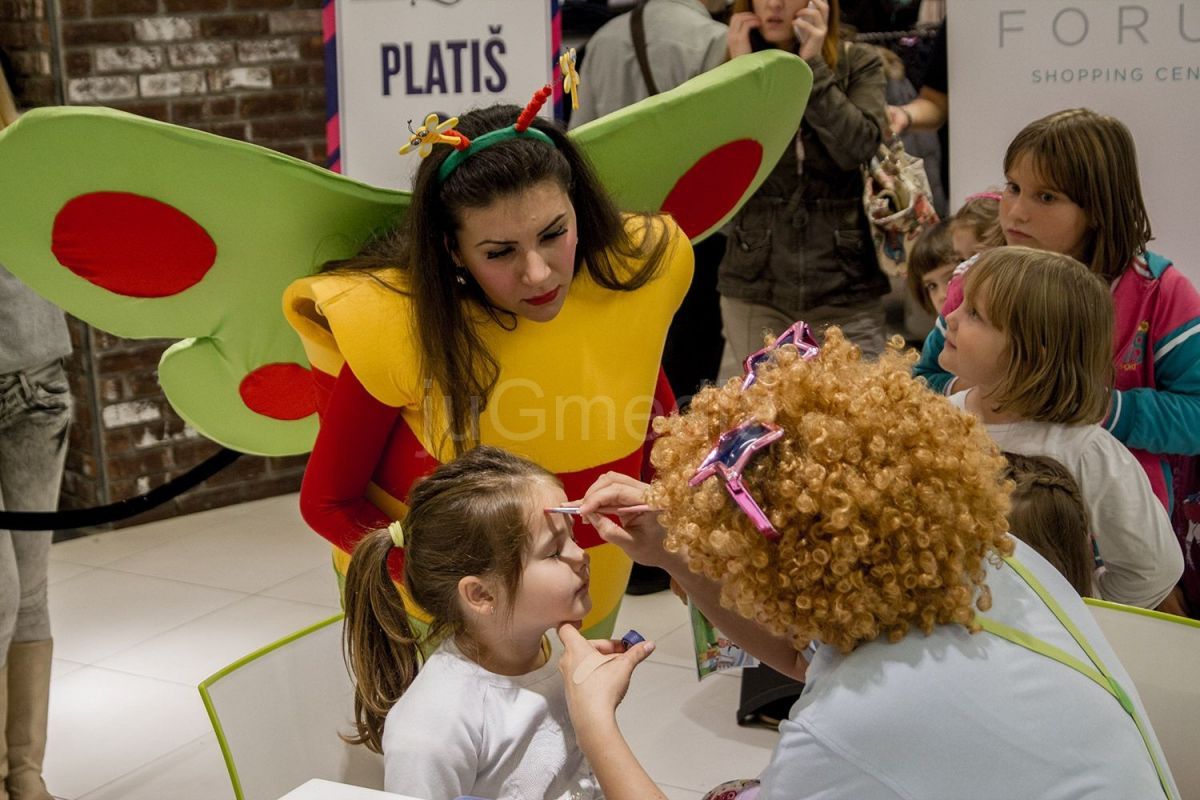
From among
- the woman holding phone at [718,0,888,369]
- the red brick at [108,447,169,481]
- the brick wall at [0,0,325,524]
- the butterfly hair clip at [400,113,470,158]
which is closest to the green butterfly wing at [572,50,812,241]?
the butterfly hair clip at [400,113,470,158]

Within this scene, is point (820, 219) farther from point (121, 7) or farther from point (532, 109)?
point (121, 7)

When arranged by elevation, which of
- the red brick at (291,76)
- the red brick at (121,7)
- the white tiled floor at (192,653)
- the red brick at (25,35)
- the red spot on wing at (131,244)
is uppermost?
the red brick at (121,7)

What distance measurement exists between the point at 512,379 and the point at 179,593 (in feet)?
7.77

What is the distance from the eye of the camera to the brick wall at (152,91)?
4.08m

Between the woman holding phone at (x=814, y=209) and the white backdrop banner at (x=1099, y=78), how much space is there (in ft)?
0.86

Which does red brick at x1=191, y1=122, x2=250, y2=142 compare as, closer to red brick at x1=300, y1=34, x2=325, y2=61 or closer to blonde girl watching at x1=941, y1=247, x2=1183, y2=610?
red brick at x1=300, y1=34, x2=325, y2=61

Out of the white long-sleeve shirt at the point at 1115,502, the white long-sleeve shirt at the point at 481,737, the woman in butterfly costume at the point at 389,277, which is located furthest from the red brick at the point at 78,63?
the white long-sleeve shirt at the point at 1115,502

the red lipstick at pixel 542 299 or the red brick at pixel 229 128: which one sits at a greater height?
the red brick at pixel 229 128

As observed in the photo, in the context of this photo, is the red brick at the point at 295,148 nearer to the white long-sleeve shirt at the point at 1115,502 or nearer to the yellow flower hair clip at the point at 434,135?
the yellow flower hair clip at the point at 434,135

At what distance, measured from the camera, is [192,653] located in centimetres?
352

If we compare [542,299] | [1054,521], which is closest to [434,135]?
[542,299]

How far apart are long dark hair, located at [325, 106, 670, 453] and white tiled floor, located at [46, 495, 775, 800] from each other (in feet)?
4.14

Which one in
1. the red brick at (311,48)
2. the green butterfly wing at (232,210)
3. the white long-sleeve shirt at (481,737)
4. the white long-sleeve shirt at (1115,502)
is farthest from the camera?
the red brick at (311,48)

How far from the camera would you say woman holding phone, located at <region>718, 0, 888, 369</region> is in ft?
10.3
